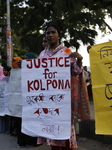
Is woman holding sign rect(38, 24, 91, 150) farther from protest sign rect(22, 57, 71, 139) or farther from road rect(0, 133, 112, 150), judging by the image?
road rect(0, 133, 112, 150)

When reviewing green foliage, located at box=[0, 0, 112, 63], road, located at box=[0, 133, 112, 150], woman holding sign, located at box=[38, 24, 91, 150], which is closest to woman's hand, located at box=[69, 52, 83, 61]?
woman holding sign, located at box=[38, 24, 91, 150]

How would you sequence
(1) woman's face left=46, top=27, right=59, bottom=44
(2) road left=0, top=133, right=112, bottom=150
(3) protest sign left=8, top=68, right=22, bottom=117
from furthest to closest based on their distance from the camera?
(3) protest sign left=8, top=68, right=22, bottom=117
(2) road left=0, top=133, right=112, bottom=150
(1) woman's face left=46, top=27, right=59, bottom=44

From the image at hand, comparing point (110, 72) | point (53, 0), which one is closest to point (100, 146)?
point (110, 72)

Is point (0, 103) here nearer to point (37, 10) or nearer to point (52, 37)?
point (52, 37)

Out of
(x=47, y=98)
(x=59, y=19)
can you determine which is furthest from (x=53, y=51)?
(x=59, y=19)

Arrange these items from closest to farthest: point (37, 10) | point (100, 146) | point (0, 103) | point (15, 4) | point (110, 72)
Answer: point (110, 72) < point (100, 146) < point (0, 103) < point (37, 10) < point (15, 4)

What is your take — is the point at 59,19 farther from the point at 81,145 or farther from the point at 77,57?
the point at 77,57

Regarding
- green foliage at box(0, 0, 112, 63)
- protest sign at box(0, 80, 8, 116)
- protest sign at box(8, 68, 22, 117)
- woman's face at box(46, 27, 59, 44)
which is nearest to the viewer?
woman's face at box(46, 27, 59, 44)

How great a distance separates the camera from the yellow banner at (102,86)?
2.87 metres

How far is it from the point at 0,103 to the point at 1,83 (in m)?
0.42

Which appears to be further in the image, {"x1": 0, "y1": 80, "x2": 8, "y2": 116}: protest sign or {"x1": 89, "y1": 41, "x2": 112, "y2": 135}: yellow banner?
{"x1": 0, "y1": 80, "x2": 8, "y2": 116}: protest sign

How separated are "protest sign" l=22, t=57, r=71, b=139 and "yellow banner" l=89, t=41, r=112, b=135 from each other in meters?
0.33

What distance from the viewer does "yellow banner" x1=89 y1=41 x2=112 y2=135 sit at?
113 inches

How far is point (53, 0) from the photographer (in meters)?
13.1
